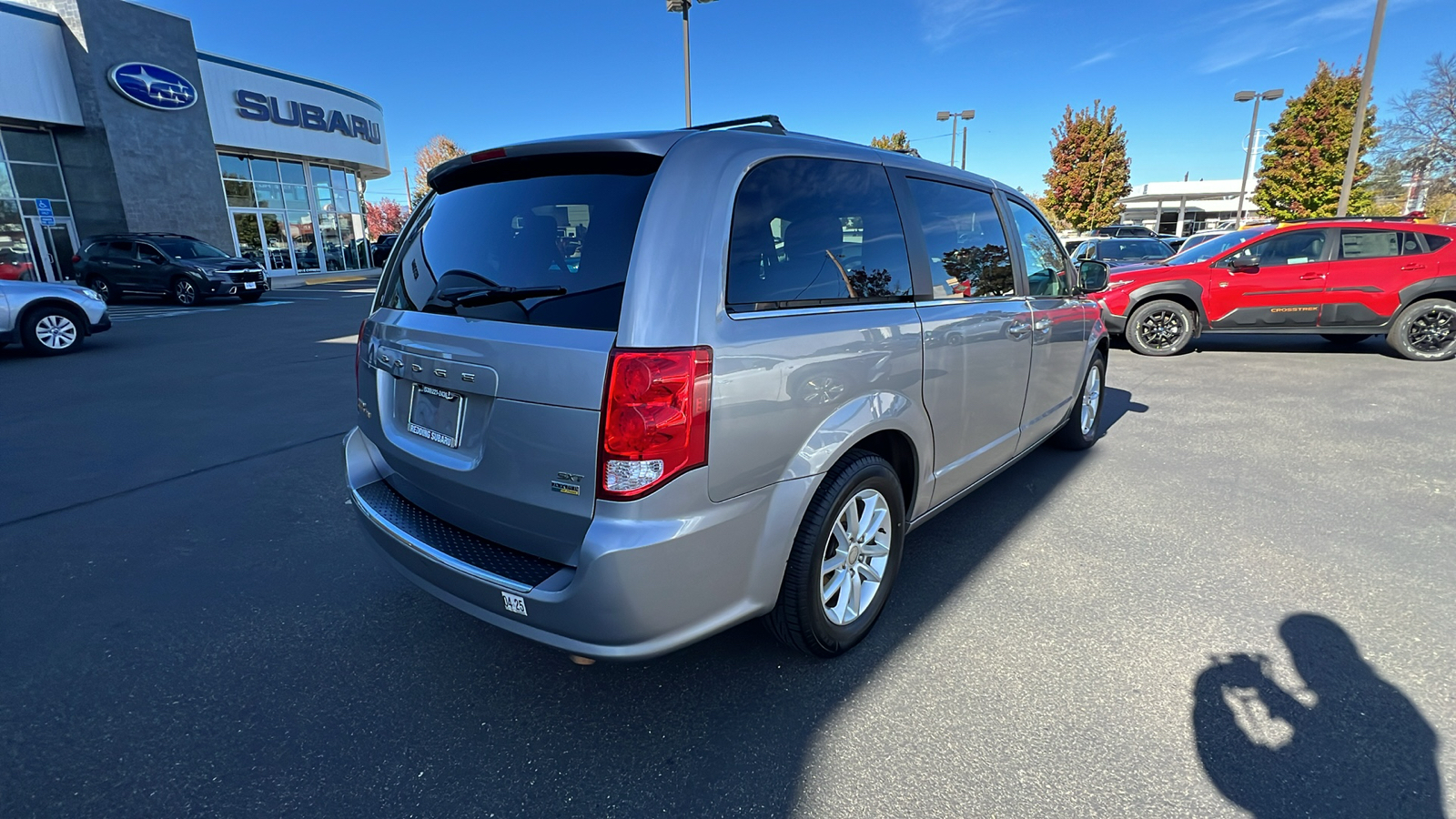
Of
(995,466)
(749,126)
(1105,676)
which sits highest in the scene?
(749,126)

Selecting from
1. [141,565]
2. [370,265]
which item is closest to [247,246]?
[370,265]

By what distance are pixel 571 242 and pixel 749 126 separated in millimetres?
977

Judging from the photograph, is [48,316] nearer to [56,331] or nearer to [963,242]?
[56,331]

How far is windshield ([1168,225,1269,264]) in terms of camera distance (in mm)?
9078

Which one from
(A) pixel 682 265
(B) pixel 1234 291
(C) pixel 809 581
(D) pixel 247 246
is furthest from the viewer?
(D) pixel 247 246

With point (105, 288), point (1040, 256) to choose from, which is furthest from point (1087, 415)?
point (105, 288)

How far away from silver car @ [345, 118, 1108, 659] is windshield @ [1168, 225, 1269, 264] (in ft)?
27.4

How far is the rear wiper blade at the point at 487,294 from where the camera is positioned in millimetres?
2092

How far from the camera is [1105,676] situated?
249cm

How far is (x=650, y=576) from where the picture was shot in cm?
190

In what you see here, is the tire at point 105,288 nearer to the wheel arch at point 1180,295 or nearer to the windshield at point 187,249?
the windshield at point 187,249

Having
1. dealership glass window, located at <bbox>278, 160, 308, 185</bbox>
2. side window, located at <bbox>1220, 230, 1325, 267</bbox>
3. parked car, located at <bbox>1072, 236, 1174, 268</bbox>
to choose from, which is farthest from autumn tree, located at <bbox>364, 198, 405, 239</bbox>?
side window, located at <bbox>1220, 230, 1325, 267</bbox>

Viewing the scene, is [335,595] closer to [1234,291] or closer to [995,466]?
[995,466]

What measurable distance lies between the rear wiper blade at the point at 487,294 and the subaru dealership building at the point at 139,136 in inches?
850
